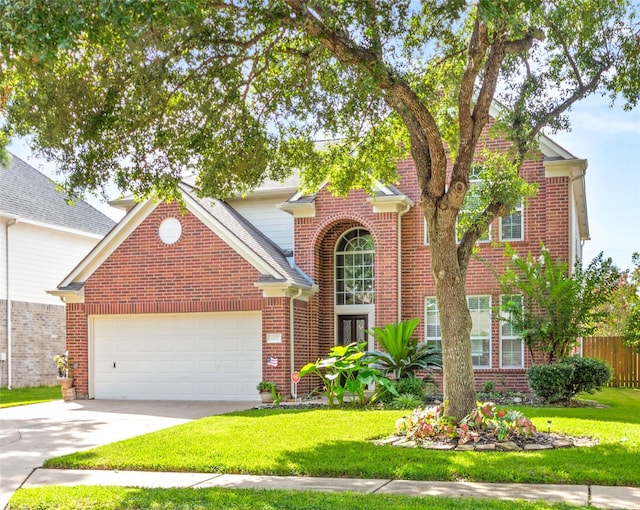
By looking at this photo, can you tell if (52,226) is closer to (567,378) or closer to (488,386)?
(488,386)

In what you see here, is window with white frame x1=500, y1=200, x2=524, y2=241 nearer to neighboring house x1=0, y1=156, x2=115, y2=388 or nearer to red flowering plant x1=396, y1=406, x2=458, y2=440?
red flowering plant x1=396, y1=406, x2=458, y2=440

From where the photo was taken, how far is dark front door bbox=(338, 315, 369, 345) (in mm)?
21344

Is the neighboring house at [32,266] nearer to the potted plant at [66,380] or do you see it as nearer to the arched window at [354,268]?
the potted plant at [66,380]

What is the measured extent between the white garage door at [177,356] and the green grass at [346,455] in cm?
532

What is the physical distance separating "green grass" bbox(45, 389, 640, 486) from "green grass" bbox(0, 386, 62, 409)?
313 inches

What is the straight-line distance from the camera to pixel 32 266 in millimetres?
25703

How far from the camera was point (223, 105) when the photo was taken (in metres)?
12.8

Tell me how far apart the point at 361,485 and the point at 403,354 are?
30.5 feet

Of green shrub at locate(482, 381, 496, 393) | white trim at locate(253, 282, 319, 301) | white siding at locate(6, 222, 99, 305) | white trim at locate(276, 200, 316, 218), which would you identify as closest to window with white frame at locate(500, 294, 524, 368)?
green shrub at locate(482, 381, 496, 393)

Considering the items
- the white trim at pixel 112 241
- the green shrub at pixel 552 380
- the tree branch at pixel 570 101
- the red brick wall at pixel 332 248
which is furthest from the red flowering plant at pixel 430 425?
the white trim at pixel 112 241

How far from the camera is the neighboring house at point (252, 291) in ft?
62.1

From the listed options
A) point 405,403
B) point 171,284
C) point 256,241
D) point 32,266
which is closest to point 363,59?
point 405,403

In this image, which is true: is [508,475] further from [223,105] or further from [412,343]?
[412,343]

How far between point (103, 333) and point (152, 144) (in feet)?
29.0
